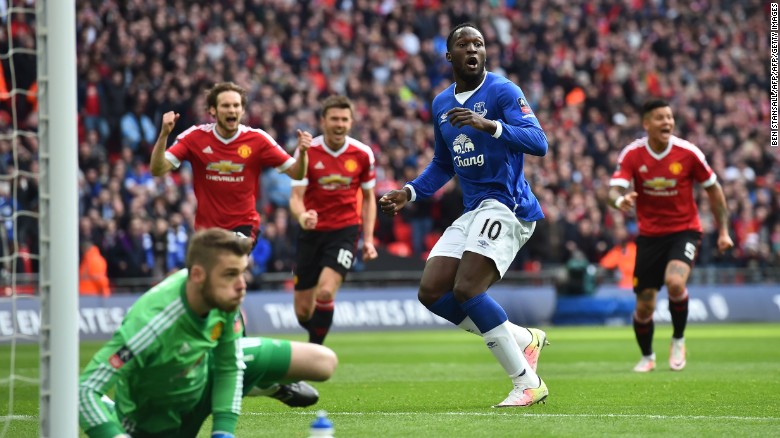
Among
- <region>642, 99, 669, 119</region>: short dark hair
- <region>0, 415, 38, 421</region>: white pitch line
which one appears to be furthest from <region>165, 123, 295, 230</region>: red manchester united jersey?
<region>642, 99, 669, 119</region>: short dark hair

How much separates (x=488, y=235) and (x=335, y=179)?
4702 mm

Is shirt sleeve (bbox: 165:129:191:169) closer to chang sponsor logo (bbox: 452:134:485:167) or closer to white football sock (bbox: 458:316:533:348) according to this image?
chang sponsor logo (bbox: 452:134:485:167)

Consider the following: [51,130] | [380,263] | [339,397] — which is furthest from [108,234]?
[51,130]

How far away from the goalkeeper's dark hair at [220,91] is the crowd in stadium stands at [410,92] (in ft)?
28.3

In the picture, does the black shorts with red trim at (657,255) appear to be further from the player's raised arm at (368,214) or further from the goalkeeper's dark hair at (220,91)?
the goalkeeper's dark hair at (220,91)

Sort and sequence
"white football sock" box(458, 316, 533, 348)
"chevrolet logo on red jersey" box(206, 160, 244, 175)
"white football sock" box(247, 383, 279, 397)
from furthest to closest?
"chevrolet logo on red jersey" box(206, 160, 244, 175) → "white football sock" box(458, 316, 533, 348) → "white football sock" box(247, 383, 279, 397)

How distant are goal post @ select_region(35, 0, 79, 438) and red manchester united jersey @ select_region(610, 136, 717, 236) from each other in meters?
8.05

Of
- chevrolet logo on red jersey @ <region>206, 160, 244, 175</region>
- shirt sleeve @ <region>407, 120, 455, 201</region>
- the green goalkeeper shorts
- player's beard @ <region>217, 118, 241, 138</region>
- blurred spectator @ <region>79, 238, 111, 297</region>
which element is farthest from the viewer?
blurred spectator @ <region>79, 238, 111, 297</region>

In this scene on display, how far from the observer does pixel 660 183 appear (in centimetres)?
1298

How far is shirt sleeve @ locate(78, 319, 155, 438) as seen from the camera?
5637 mm

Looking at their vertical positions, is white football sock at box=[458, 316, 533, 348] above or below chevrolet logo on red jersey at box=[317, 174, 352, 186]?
below

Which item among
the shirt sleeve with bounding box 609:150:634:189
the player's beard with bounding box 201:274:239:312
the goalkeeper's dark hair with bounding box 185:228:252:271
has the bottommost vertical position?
the player's beard with bounding box 201:274:239:312

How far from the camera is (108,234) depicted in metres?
21.8

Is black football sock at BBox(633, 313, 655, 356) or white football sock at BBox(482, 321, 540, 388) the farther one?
black football sock at BBox(633, 313, 655, 356)
